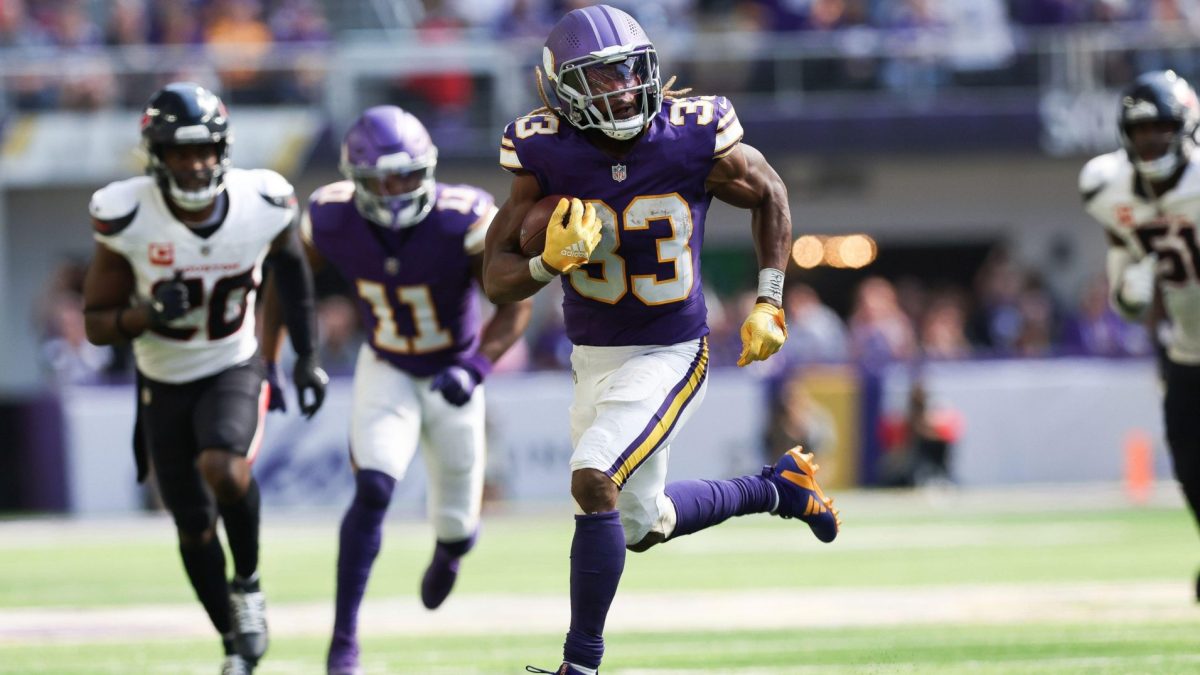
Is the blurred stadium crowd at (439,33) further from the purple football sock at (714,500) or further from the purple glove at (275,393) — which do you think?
the purple football sock at (714,500)

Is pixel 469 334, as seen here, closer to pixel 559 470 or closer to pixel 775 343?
pixel 775 343

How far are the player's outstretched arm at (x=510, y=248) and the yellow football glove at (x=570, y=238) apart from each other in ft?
0.70

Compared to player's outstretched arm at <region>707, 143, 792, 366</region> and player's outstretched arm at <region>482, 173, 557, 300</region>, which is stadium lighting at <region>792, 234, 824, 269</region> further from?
player's outstretched arm at <region>482, 173, 557, 300</region>

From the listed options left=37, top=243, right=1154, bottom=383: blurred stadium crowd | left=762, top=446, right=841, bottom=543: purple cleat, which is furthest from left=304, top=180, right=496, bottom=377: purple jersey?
left=37, top=243, right=1154, bottom=383: blurred stadium crowd

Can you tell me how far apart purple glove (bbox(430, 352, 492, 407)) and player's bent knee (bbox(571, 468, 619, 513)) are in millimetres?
1531

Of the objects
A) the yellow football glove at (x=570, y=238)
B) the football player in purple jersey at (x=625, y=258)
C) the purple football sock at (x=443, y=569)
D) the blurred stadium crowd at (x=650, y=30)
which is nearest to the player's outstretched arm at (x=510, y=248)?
the football player in purple jersey at (x=625, y=258)

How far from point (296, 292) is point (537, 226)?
67.6 inches

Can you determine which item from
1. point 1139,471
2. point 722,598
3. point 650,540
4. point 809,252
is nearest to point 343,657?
point 650,540

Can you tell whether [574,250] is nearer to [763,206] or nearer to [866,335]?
[763,206]

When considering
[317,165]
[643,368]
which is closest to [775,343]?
[643,368]

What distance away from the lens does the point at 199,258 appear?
20.8ft

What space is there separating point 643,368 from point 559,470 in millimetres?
10451

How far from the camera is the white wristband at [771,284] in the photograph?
557 cm

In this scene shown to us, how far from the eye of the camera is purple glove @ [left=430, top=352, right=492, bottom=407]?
22.0 feet
